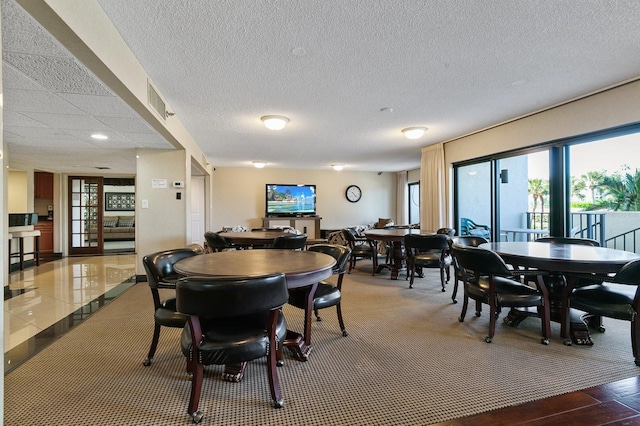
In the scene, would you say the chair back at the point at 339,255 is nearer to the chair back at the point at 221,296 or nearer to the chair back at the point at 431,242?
the chair back at the point at 221,296

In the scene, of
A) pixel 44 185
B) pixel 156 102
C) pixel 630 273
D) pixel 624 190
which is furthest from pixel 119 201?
pixel 624 190

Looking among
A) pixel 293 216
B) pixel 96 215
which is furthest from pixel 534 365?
pixel 96 215

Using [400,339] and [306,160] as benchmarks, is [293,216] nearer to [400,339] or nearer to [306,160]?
[306,160]

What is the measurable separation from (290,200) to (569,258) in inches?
315

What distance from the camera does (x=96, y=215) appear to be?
796 centimetres

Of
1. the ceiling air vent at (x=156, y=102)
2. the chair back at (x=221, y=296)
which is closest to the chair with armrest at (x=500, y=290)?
the chair back at (x=221, y=296)

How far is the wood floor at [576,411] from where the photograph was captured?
167 centimetres

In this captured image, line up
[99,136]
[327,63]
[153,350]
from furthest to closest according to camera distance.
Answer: [99,136], [327,63], [153,350]

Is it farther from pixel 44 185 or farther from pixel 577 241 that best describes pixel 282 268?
pixel 44 185

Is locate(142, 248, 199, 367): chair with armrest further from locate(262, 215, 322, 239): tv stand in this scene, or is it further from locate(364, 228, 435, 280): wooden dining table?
locate(262, 215, 322, 239): tv stand

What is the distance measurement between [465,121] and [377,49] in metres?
2.83

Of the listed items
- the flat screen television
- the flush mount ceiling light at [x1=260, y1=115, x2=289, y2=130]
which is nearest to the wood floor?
the flush mount ceiling light at [x1=260, y1=115, x2=289, y2=130]

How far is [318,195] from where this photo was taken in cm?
1034

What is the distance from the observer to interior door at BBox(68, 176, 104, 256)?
308 inches
